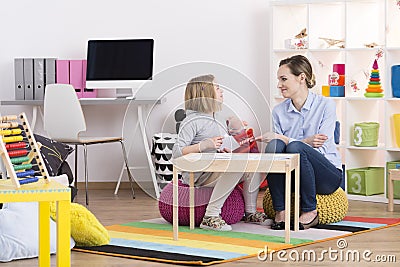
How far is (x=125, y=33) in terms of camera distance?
583 centimetres

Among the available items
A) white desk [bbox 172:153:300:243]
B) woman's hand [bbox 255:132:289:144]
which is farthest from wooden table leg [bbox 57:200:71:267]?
woman's hand [bbox 255:132:289:144]

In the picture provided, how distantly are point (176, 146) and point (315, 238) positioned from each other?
2.40ft

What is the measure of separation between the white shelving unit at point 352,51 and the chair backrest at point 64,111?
4.25 feet

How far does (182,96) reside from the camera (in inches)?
152

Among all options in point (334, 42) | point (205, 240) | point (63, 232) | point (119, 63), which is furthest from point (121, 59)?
point (63, 232)

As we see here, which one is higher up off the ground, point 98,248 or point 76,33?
point 76,33

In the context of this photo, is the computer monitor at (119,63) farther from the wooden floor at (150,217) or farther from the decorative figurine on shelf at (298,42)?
the decorative figurine on shelf at (298,42)

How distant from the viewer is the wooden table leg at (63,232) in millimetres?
2795

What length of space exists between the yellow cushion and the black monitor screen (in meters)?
1.96

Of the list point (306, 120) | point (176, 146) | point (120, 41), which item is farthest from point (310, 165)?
point (120, 41)

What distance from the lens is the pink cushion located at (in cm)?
408

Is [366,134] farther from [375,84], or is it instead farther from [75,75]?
[75,75]

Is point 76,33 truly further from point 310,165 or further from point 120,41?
point 310,165

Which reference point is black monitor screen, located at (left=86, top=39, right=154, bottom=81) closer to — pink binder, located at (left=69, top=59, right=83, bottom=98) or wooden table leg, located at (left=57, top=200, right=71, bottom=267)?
pink binder, located at (left=69, top=59, right=83, bottom=98)
